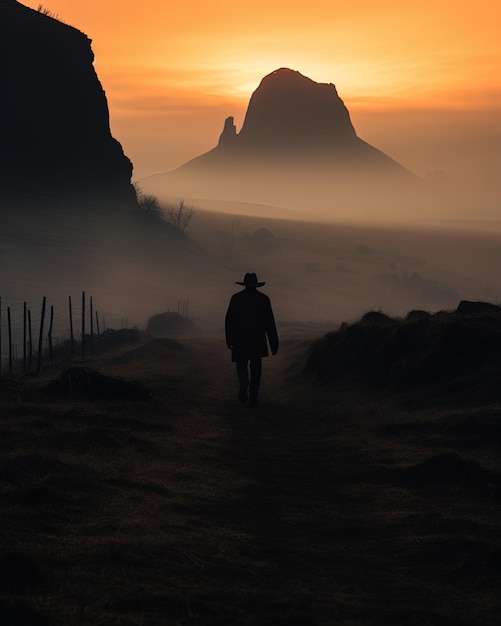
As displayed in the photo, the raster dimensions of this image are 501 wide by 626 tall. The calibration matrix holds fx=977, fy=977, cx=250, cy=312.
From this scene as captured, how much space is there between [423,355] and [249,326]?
435 centimetres

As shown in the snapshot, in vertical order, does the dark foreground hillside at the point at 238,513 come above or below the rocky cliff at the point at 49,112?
below

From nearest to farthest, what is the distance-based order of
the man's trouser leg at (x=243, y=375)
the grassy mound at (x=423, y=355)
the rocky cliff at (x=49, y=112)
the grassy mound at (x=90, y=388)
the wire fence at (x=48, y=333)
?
the grassy mound at (x=90, y=388) → the man's trouser leg at (x=243, y=375) → the grassy mound at (x=423, y=355) → the wire fence at (x=48, y=333) → the rocky cliff at (x=49, y=112)

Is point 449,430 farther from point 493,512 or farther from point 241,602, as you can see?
point 241,602

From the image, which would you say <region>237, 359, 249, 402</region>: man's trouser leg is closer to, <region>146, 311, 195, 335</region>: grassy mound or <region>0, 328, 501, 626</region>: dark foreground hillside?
<region>0, 328, 501, 626</region>: dark foreground hillside

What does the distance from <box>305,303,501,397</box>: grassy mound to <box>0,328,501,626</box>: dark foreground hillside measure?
2.44 meters

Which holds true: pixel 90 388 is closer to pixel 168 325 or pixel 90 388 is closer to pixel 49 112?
pixel 168 325

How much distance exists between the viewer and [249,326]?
63.6 ft

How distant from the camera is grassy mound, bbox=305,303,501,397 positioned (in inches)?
801

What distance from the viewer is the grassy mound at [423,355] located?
801 inches

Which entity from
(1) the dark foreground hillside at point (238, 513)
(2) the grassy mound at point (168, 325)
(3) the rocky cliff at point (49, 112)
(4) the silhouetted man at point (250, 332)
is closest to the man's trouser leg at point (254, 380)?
(4) the silhouetted man at point (250, 332)

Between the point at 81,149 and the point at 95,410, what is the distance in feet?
383

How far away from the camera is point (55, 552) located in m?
7.70

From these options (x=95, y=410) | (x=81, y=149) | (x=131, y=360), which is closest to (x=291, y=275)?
(x=81, y=149)

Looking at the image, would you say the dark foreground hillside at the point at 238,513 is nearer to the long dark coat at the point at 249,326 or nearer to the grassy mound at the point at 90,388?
the grassy mound at the point at 90,388
